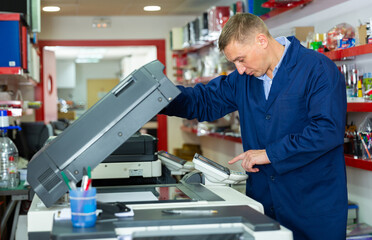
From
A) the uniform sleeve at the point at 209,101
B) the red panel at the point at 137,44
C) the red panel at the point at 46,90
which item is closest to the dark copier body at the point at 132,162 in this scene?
the uniform sleeve at the point at 209,101

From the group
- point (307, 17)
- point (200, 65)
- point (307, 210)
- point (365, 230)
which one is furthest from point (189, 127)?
point (307, 210)

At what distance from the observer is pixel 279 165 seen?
216cm

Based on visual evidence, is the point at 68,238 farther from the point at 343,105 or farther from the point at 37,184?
the point at 343,105

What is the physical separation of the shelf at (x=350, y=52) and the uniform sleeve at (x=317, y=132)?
1018 millimetres

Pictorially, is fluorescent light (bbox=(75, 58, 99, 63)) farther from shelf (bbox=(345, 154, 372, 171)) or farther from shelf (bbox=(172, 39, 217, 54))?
shelf (bbox=(345, 154, 372, 171))

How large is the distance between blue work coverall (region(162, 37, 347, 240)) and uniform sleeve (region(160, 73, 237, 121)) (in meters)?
0.26

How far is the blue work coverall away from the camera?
7.02 ft

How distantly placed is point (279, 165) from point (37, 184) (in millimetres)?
969

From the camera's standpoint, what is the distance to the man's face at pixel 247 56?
2.20 meters

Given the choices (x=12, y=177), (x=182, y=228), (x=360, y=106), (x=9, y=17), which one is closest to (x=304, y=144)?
(x=182, y=228)

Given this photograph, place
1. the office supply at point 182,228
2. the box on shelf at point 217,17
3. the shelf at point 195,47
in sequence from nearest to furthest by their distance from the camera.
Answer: the office supply at point 182,228, the box on shelf at point 217,17, the shelf at point 195,47

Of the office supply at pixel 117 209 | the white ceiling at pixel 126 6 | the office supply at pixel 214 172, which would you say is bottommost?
the office supply at pixel 117 209

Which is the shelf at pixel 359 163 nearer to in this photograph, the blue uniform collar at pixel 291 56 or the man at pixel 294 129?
the man at pixel 294 129

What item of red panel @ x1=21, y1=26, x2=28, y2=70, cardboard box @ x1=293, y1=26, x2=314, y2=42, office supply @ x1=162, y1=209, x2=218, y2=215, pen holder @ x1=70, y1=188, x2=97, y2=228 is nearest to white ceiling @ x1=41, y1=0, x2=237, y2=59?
red panel @ x1=21, y1=26, x2=28, y2=70
